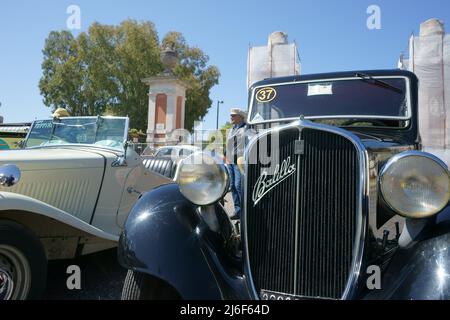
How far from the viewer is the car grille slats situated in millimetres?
1773

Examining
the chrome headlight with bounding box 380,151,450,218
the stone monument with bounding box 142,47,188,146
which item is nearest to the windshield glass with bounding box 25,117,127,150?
the chrome headlight with bounding box 380,151,450,218

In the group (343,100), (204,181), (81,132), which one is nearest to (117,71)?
(81,132)

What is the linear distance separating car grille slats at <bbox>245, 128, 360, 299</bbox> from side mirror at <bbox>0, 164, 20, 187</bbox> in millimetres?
2011

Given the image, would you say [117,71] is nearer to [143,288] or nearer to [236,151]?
[236,151]

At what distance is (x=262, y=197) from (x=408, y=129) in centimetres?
179

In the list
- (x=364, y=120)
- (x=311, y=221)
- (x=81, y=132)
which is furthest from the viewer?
(x=81, y=132)

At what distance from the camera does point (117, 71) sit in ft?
91.6

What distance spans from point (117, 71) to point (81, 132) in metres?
25.5

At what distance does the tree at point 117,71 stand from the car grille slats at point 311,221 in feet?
88.5

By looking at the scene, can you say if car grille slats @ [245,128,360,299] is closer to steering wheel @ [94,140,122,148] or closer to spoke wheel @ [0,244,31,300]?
spoke wheel @ [0,244,31,300]

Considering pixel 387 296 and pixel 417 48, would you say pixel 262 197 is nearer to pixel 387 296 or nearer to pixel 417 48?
pixel 387 296

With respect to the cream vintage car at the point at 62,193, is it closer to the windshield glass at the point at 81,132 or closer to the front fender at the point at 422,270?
the windshield glass at the point at 81,132

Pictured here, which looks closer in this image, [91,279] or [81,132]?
[91,279]

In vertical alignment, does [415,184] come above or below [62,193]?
above
